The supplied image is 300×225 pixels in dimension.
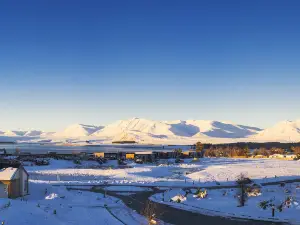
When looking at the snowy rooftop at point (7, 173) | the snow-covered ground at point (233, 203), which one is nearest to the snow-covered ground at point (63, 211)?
the snowy rooftop at point (7, 173)

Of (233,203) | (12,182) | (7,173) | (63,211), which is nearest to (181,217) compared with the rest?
(233,203)

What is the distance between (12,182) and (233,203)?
47.5ft

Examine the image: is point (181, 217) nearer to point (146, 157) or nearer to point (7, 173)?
point (7, 173)

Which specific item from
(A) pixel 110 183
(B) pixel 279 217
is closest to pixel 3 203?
(B) pixel 279 217

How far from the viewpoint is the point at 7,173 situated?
26547 mm

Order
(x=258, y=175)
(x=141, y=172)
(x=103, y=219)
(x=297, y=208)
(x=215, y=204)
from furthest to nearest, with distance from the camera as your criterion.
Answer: (x=141, y=172) < (x=258, y=175) < (x=215, y=204) < (x=297, y=208) < (x=103, y=219)

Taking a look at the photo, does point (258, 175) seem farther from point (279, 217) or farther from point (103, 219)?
point (103, 219)

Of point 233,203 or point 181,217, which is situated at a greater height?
point 233,203

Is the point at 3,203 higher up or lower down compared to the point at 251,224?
higher up

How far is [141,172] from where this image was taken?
5203cm

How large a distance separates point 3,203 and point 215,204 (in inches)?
523

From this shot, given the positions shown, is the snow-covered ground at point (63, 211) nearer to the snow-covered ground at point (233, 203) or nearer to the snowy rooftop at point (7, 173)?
the snowy rooftop at point (7, 173)

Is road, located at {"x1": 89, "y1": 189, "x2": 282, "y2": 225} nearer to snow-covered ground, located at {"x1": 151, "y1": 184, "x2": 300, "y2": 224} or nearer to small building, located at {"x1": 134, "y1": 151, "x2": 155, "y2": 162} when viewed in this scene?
snow-covered ground, located at {"x1": 151, "y1": 184, "x2": 300, "y2": 224}

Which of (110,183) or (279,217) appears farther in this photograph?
(110,183)
